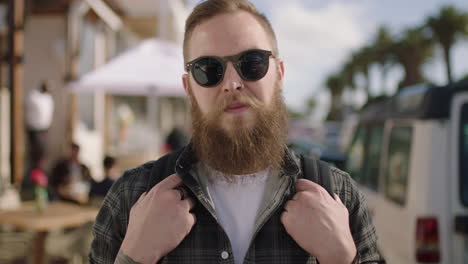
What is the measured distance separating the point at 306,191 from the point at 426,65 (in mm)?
42551

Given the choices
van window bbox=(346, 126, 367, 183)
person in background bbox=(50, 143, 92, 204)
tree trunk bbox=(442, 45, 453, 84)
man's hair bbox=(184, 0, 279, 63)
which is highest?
tree trunk bbox=(442, 45, 453, 84)

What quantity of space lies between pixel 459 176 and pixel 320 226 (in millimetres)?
2325

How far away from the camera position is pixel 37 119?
745 cm

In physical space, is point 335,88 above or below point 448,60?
above

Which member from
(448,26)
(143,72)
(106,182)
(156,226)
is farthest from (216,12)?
(448,26)

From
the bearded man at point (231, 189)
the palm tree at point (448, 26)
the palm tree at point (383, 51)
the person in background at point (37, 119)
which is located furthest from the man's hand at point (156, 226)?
the palm tree at point (383, 51)

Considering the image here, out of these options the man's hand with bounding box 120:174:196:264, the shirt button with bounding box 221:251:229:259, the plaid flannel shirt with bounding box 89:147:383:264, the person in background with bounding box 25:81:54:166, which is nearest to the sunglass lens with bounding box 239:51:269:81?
the plaid flannel shirt with bounding box 89:147:383:264

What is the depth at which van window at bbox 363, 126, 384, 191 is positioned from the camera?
4.55 metres

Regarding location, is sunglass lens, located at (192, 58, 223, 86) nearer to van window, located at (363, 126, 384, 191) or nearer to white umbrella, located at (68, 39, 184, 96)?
van window, located at (363, 126, 384, 191)

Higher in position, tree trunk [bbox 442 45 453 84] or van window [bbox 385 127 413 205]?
tree trunk [bbox 442 45 453 84]

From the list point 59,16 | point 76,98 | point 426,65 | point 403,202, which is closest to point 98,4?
point 59,16

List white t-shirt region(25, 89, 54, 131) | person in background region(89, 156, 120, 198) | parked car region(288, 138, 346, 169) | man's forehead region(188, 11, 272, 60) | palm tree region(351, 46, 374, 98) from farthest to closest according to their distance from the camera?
palm tree region(351, 46, 374, 98) < white t-shirt region(25, 89, 54, 131) < person in background region(89, 156, 120, 198) < parked car region(288, 138, 346, 169) < man's forehead region(188, 11, 272, 60)

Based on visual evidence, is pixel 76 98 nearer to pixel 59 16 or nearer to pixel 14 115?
pixel 59 16

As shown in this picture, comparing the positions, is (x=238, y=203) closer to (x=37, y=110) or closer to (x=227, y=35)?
(x=227, y=35)
